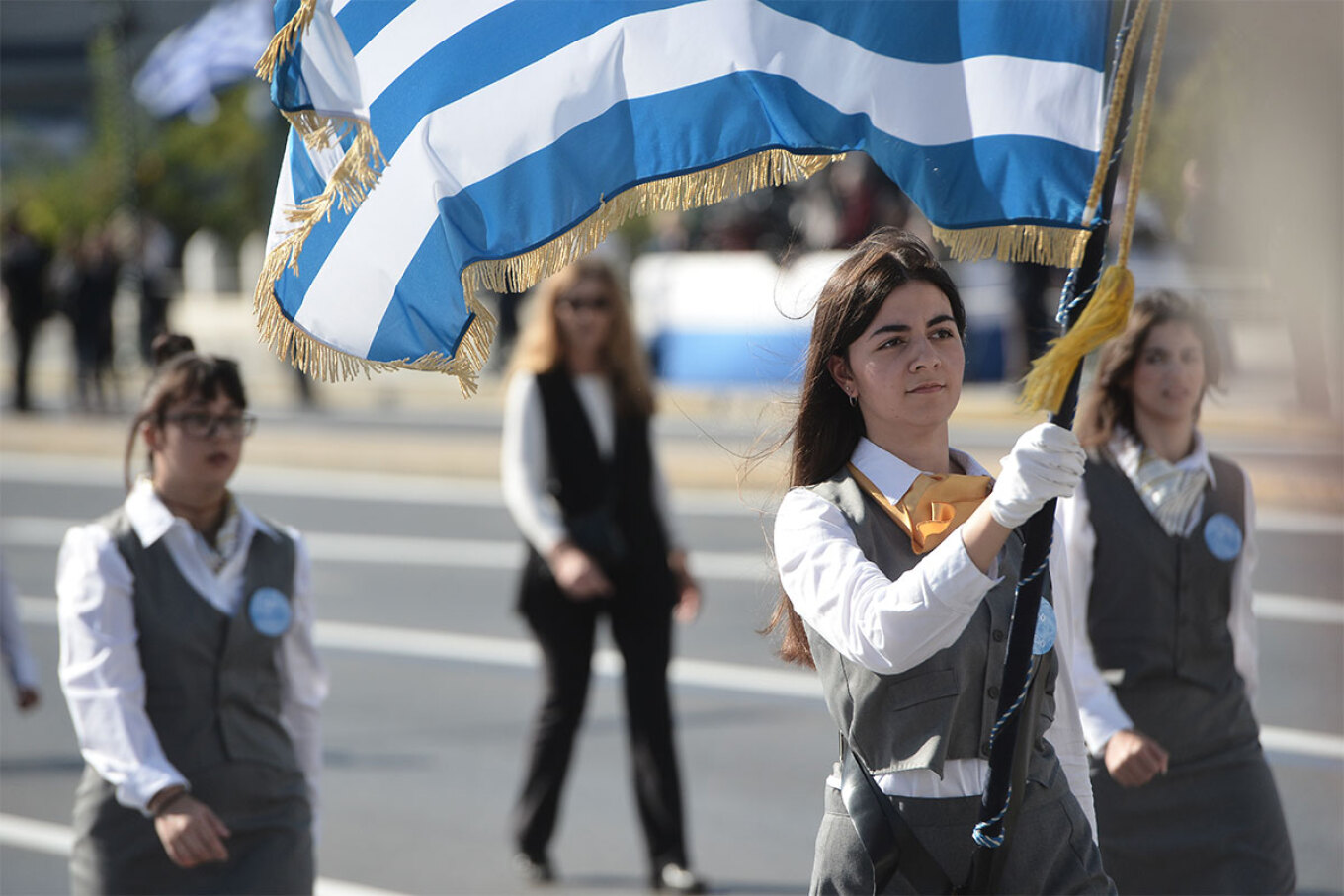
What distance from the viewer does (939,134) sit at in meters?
3.44

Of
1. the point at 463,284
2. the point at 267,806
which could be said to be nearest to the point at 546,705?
the point at 267,806

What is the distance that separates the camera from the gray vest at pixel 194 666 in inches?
164

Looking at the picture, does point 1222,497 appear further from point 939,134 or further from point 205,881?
point 205,881

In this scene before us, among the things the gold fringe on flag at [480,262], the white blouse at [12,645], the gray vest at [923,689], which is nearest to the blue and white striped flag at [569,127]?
the gold fringe on flag at [480,262]

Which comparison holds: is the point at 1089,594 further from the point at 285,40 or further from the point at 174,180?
the point at 174,180

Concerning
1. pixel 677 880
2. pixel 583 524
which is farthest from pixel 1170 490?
pixel 583 524

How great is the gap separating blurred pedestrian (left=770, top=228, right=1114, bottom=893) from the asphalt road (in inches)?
25.6

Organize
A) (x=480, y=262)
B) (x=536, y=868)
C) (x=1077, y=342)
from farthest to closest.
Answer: (x=536, y=868) < (x=480, y=262) < (x=1077, y=342)

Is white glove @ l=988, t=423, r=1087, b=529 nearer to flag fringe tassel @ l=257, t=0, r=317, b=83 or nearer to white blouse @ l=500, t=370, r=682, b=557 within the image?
flag fringe tassel @ l=257, t=0, r=317, b=83

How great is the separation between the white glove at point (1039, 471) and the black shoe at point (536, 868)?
13.8 feet

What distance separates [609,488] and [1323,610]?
208 inches

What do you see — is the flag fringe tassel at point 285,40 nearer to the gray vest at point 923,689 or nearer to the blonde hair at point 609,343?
the gray vest at point 923,689

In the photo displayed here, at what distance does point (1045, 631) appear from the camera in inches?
119

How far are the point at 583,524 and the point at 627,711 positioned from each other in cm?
73
